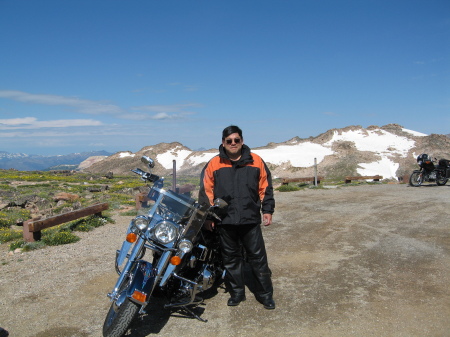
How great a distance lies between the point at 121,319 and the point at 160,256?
73cm

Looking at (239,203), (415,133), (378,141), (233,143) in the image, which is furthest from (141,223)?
(415,133)

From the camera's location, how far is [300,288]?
211 inches

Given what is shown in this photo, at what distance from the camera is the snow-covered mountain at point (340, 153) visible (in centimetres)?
3572

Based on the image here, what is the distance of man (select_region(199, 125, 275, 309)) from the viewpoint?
4.74 meters

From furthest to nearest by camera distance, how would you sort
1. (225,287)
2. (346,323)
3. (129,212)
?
(129,212) → (225,287) → (346,323)

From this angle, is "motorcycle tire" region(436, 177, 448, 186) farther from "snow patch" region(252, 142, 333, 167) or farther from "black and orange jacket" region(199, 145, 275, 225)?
"snow patch" region(252, 142, 333, 167)

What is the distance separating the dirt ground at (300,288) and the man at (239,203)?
310 millimetres

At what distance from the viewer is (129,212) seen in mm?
11750

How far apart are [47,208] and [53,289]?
1002 cm

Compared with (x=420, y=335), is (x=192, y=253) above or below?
above

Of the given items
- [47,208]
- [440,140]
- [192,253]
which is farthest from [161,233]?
[440,140]

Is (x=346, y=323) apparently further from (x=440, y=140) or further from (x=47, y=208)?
(x=440, y=140)

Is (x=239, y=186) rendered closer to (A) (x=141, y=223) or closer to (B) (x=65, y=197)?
(A) (x=141, y=223)

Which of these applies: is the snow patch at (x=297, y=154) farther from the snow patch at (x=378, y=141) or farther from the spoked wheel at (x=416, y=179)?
the spoked wheel at (x=416, y=179)
